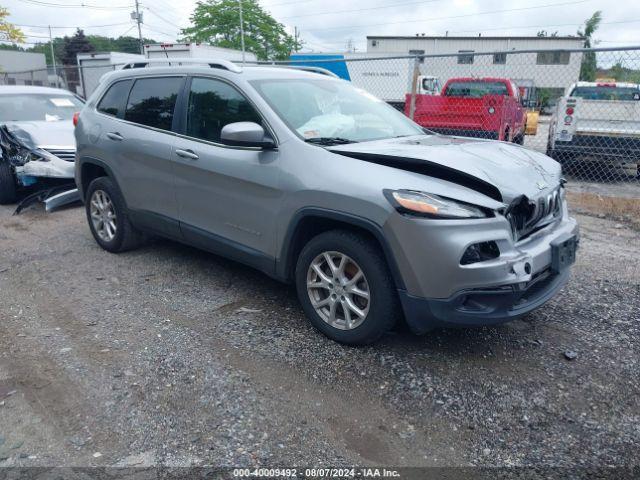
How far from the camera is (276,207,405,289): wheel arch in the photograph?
300cm

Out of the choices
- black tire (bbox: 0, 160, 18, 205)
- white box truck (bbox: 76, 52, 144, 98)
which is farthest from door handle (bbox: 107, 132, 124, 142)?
white box truck (bbox: 76, 52, 144, 98)

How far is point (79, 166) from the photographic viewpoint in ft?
17.6

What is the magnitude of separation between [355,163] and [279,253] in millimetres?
862

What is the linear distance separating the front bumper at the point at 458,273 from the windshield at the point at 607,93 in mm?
9263

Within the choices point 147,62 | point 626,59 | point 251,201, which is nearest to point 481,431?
point 251,201

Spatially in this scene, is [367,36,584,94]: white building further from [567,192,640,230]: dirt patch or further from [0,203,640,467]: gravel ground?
[0,203,640,467]: gravel ground

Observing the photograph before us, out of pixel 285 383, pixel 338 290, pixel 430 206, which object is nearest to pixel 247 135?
pixel 338 290

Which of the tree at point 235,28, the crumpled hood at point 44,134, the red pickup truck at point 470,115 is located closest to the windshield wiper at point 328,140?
the crumpled hood at point 44,134

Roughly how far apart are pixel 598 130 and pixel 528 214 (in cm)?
781

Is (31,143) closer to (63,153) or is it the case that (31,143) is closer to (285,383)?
(63,153)

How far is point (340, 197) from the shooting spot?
314 cm

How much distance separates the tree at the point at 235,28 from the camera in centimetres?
3794

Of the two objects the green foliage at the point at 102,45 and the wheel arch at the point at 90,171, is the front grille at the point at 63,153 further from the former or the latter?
the green foliage at the point at 102,45

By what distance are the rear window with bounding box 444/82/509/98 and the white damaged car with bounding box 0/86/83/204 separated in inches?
354
